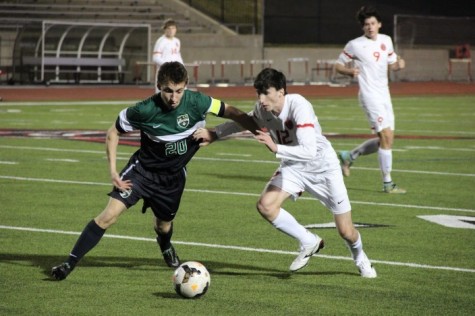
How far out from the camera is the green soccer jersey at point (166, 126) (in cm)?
861

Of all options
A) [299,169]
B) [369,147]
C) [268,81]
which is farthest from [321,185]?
[369,147]

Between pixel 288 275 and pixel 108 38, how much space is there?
36.2m

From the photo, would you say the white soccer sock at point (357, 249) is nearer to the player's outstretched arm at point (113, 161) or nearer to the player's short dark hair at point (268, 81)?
the player's short dark hair at point (268, 81)

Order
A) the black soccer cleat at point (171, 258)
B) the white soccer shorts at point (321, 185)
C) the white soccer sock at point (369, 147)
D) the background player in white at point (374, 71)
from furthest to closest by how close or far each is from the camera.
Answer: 1. the white soccer sock at point (369, 147)
2. the background player in white at point (374, 71)
3. the black soccer cleat at point (171, 258)
4. the white soccer shorts at point (321, 185)

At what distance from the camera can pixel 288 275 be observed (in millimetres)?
8859

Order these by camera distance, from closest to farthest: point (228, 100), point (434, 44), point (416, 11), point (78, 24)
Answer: point (228, 100) → point (78, 24) → point (434, 44) → point (416, 11)

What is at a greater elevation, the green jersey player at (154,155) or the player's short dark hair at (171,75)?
the player's short dark hair at (171,75)

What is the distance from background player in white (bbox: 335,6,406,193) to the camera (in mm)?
14539

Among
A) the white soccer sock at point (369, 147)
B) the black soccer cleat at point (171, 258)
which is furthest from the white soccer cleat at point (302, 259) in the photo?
the white soccer sock at point (369, 147)

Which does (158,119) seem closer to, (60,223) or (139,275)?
(139,275)

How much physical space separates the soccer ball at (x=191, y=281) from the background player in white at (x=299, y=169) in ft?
3.12

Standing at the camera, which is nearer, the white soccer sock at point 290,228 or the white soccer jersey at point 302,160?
the white soccer jersey at point 302,160

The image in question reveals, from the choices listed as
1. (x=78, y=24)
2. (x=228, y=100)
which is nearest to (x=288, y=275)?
(x=228, y=100)

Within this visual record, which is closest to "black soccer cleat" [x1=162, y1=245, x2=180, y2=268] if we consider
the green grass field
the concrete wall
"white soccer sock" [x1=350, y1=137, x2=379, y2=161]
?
the green grass field
